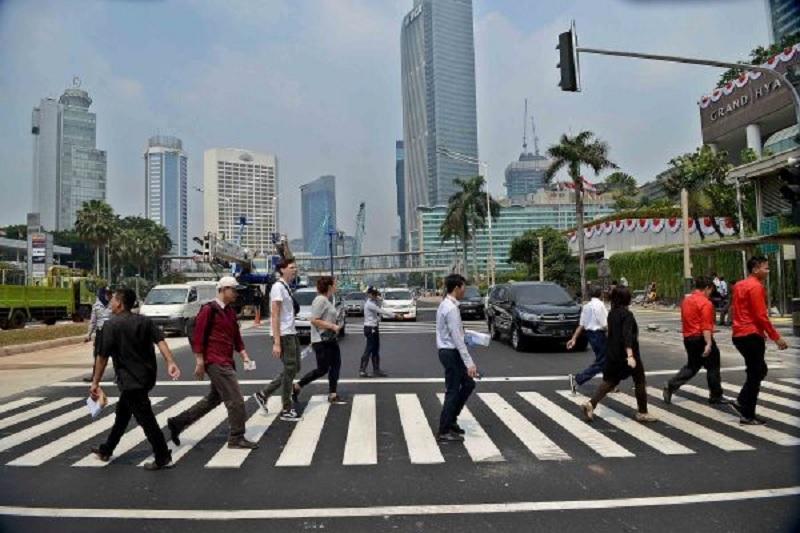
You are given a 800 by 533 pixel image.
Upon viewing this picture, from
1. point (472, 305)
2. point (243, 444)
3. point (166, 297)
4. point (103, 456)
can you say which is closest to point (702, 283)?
point (243, 444)

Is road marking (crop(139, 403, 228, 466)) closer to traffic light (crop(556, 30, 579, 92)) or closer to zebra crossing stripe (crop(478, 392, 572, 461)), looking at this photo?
zebra crossing stripe (crop(478, 392, 572, 461))

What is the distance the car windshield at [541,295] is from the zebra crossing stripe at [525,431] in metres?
6.76

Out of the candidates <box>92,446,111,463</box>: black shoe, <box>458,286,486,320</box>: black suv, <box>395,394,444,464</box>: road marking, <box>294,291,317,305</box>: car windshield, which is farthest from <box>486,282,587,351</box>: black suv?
<box>458,286,486,320</box>: black suv

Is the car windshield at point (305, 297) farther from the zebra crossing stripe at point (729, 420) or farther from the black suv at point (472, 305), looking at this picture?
the zebra crossing stripe at point (729, 420)

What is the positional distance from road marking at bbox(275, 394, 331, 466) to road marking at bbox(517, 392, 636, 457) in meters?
2.89

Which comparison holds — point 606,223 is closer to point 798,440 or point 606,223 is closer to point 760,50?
point 760,50

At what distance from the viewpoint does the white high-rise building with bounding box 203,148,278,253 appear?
275 feet

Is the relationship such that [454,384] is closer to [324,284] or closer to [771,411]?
[324,284]

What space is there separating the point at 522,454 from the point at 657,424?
2.24 meters

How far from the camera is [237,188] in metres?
88.8

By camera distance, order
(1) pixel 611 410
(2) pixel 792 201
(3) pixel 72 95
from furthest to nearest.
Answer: (3) pixel 72 95 → (2) pixel 792 201 → (1) pixel 611 410

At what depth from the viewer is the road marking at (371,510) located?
4.96m

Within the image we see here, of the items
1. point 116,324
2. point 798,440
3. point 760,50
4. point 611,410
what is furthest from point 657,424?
point 760,50

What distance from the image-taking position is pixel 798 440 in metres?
6.95
